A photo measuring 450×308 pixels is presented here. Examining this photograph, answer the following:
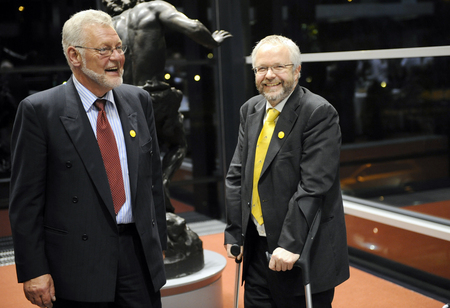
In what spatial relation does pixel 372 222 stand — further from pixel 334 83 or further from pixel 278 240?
pixel 278 240

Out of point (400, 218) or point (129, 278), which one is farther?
point (400, 218)

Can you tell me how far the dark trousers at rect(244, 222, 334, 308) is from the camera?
239 centimetres

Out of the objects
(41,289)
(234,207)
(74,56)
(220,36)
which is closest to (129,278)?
(41,289)

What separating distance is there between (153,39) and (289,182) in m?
2.14

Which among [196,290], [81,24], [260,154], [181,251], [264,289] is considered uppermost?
[81,24]

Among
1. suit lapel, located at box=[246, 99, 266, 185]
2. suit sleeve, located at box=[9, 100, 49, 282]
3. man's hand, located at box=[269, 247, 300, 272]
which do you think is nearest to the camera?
suit sleeve, located at box=[9, 100, 49, 282]

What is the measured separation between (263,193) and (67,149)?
85cm

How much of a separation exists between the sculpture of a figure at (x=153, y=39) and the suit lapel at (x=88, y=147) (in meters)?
2.05

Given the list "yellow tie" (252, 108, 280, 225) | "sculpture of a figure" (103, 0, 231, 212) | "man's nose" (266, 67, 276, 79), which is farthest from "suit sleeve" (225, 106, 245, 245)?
"sculpture of a figure" (103, 0, 231, 212)

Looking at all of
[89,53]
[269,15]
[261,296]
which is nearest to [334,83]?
[269,15]

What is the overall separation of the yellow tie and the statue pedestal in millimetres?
Answer: 1612

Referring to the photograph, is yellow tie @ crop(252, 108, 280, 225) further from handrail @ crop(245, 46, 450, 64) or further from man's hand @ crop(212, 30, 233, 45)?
handrail @ crop(245, 46, 450, 64)

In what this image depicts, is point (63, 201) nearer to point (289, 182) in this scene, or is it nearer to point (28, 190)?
point (28, 190)

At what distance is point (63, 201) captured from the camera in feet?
6.57
